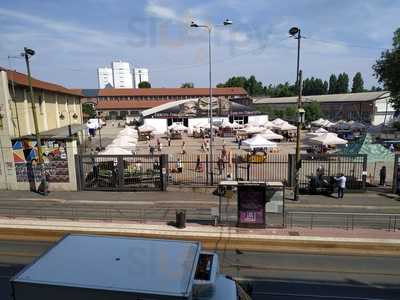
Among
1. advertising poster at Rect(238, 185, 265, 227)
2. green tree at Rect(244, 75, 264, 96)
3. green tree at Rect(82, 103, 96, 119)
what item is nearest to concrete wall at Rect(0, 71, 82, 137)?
advertising poster at Rect(238, 185, 265, 227)

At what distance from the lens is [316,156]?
71.1ft

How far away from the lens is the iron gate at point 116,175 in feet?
72.3

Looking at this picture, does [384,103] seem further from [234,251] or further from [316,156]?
[234,251]

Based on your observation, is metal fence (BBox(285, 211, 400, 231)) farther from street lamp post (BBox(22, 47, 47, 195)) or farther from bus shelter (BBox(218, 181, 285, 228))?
street lamp post (BBox(22, 47, 47, 195))

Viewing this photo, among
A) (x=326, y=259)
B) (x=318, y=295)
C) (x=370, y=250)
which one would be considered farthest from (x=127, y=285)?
(x=370, y=250)

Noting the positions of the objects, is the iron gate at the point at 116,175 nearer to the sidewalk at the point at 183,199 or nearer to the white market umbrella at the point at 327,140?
the sidewalk at the point at 183,199

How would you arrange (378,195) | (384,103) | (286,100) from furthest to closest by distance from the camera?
1. (286,100)
2. (384,103)
3. (378,195)

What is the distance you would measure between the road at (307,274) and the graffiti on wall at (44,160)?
391 inches

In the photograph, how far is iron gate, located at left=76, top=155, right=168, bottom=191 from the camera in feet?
72.3

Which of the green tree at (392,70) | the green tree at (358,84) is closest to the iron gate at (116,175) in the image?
the green tree at (392,70)

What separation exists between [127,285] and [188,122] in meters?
60.3

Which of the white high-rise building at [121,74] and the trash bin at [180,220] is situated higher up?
the white high-rise building at [121,74]

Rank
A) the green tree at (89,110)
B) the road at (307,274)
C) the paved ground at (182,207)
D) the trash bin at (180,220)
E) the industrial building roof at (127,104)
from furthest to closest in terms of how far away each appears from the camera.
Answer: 1. the green tree at (89,110)
2. the industrial building roof at (127,104)
3. the paved ground at (182,207)
4. the trash bin at (180,220)
5. the road at (307,274)

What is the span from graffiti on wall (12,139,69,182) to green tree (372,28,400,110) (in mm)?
35737
